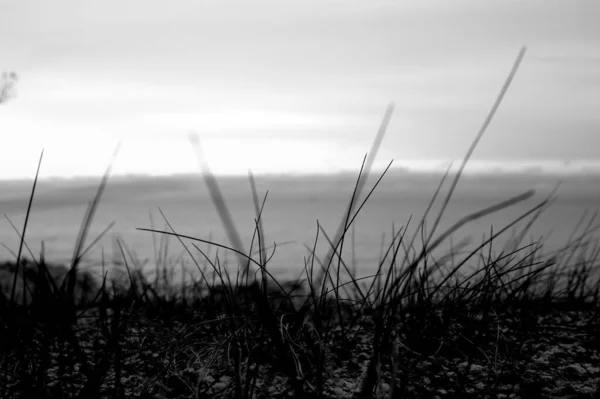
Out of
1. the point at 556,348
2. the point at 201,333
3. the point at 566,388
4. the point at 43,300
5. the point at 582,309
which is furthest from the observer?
the point at 582,309

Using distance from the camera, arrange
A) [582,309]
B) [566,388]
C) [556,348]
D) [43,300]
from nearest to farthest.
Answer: [566,388]
[556,348]
[43,300]
[582,309]

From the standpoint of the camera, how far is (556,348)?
1.20m

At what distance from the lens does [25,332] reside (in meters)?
1.25

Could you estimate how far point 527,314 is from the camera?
4.46ft

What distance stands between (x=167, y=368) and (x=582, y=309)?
3.90 ft

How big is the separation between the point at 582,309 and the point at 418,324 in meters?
0.69

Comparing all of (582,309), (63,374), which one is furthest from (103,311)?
(582,309)

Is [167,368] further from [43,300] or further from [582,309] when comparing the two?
[582,309]

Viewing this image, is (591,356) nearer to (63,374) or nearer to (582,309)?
(582,309)

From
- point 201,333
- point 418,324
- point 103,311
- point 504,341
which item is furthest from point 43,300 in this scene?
point 504,341

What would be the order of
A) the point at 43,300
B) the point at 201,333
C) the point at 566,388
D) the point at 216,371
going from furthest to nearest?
1. the point at 43,300
2. the point at 201,333
3. the point at 216,371
4. the point at 566,388

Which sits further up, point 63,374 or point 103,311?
point 103,311

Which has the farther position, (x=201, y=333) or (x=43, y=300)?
(x=43, y=300)

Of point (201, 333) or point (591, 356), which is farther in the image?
point (201, 333)
